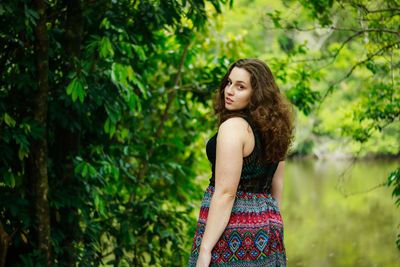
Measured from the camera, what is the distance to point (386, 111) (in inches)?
139

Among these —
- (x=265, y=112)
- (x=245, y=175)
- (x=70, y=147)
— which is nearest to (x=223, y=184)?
(x=245, y=175)

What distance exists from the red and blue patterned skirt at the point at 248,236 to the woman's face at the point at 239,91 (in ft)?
1.17

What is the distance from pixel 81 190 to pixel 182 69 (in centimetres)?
176

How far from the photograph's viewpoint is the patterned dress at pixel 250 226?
1.80 metres

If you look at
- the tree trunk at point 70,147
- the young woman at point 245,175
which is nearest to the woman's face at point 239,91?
the young woman at point 245,175

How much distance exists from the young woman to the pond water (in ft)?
12.2

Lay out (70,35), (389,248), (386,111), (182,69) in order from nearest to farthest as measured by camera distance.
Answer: (70,35) → (386,111) → (182,69) → (389,248)

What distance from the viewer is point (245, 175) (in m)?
1.87

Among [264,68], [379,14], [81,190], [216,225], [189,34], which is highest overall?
[379,14]

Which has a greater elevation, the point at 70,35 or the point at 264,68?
the point at 70,35

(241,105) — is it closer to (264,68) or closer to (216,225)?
(264,68)

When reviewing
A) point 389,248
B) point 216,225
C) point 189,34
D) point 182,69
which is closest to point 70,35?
point 189,34

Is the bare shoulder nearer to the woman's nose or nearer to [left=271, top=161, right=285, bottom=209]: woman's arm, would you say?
the woman's nose

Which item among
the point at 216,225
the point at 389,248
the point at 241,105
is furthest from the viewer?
the point at 389,248
